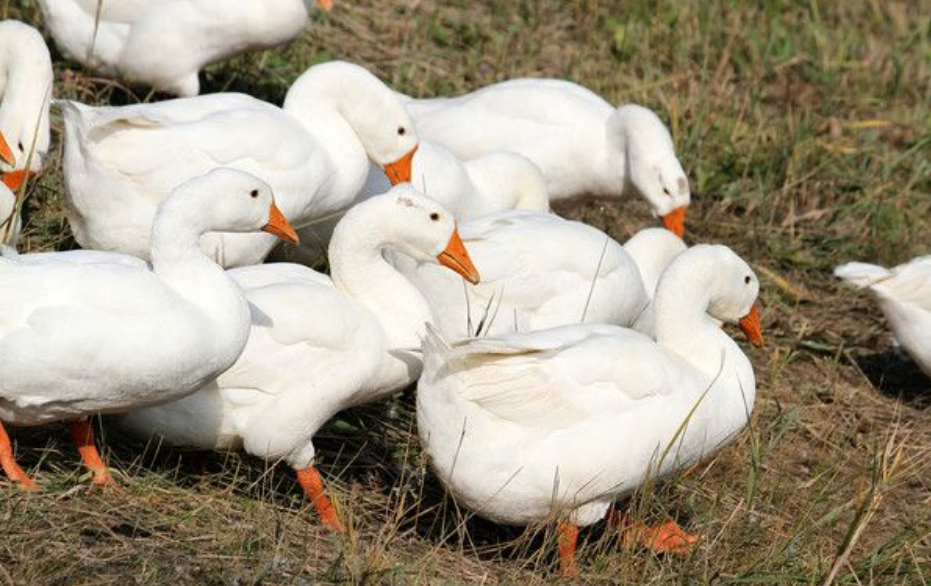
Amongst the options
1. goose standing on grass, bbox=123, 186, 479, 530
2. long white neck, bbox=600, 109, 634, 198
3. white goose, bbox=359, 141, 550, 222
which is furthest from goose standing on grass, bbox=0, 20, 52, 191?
long white neck, bbox=600, 109, 634, 198

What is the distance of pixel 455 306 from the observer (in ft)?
22.5

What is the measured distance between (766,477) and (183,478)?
249 centimetres

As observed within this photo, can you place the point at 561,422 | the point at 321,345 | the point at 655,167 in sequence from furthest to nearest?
the point at 655,167, the point at 321,345, the point at 561,422

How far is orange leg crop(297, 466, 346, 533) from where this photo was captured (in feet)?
19.6

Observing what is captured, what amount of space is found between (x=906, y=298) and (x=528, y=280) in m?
2.15

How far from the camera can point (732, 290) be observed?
21.6ft

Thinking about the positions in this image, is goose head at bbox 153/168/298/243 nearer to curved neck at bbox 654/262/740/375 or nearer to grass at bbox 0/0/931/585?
grass at bbox 0/0/931/585

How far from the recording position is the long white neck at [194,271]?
5.42m

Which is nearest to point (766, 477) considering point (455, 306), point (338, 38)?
point (455, 306)

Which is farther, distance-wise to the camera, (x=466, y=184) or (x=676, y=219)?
(x=676, y=219)

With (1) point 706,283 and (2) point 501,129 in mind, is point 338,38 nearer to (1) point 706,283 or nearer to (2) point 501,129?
(2) point 501,129

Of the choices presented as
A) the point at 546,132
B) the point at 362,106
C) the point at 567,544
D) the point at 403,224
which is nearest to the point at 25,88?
the point at 362,106

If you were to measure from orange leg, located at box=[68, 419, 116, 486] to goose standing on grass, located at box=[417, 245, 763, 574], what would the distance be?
1.10 m

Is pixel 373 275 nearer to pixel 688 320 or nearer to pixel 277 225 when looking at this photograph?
pixel 277 225
